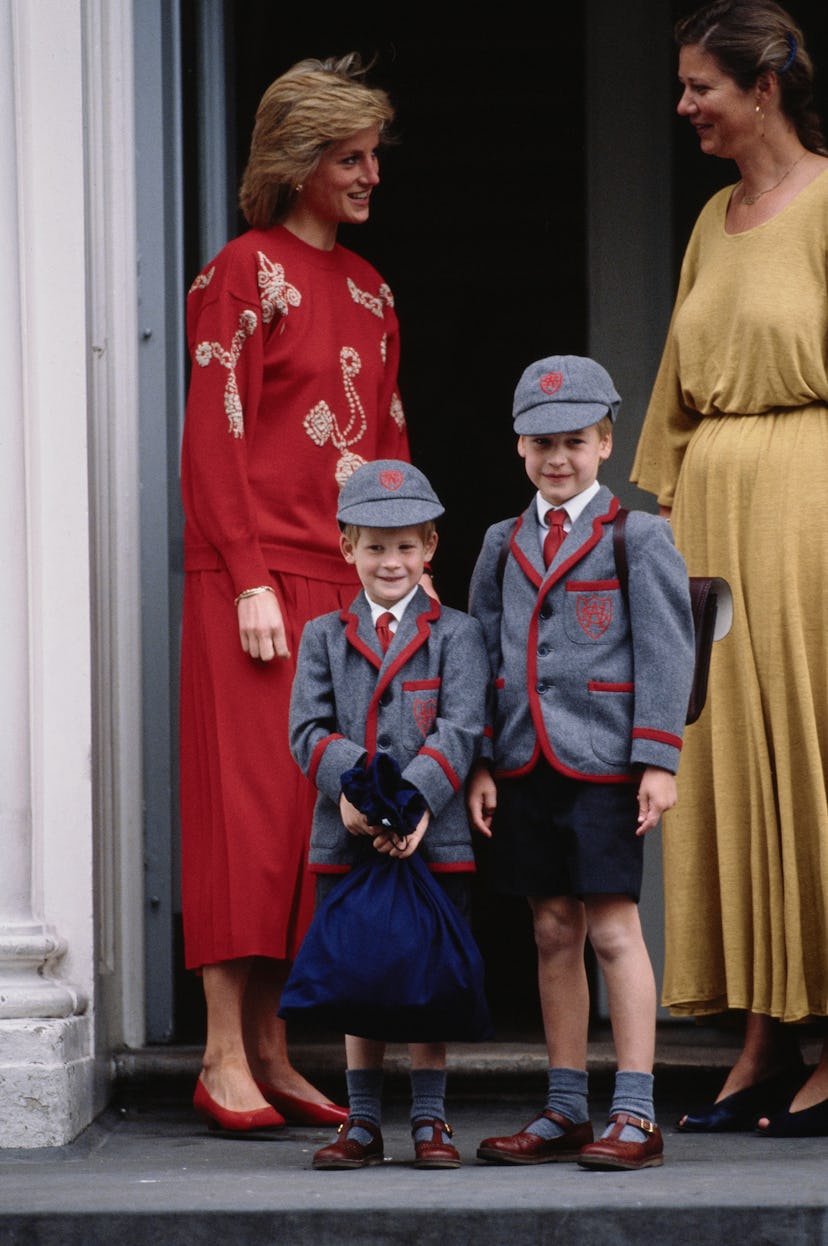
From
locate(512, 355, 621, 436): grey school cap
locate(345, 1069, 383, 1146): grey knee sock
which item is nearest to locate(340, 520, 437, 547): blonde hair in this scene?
locate(512, 355, 621, 436): grey school cap

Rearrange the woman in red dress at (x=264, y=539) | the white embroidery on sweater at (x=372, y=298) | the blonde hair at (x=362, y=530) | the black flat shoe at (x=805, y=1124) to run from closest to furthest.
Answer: the blonde hair at (x=362, y=530)
the black flat shoe at (x=805, y=1124)
the woman in red dress at (x=264, y=539)
the white embroidery on sweater at (x=372, y=298)

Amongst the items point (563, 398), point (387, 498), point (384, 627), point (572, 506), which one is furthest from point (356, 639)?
point (563, 398)

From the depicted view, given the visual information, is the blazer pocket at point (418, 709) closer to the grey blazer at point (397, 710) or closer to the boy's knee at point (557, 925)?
the grey blazer at point (397, 710)

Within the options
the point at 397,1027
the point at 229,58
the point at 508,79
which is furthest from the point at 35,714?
the point at 508,79

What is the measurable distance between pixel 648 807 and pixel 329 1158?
86cm

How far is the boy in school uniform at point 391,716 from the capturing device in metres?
3.88

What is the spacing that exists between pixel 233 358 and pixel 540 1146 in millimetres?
1765

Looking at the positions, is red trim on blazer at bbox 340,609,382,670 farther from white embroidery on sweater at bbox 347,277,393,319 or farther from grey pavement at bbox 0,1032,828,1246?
white embroidery on sweater at bbox 347,277,393,319

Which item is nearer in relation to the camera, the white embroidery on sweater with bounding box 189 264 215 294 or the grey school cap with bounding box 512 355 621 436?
the grey school cap with bounding box 512 355 621 436

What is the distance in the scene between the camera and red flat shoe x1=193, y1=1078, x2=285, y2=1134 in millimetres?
4434

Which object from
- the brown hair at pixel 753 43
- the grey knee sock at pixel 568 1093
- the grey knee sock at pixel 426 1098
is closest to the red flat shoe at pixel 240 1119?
the grey knee sock at pixel 426 1098

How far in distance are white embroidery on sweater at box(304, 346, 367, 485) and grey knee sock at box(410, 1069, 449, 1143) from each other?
138 centimetres

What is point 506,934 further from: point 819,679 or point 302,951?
point 302,951

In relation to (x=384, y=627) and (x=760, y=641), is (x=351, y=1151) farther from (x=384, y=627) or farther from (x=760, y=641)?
(x=760, y=641)
